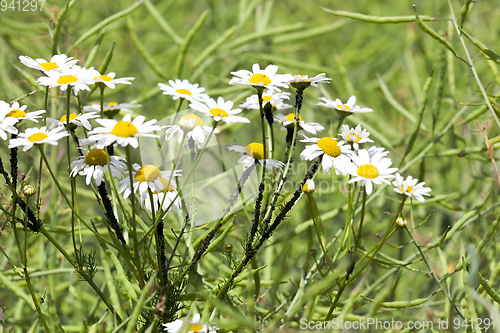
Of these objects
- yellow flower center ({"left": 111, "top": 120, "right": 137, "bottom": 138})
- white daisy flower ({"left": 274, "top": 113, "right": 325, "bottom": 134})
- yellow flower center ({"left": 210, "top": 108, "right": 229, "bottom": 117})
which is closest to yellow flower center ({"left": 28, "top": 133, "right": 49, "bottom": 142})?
yellow flower center ({"left": 111, "top": 120, "right": 137, "bottom": 138})

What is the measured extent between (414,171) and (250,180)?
1029 millimetres

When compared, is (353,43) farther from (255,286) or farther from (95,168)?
(95,168)

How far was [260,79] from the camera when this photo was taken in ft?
1.71

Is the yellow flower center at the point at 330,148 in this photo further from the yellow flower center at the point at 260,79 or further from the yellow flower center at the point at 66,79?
the yellow flower center at the point at 66,79

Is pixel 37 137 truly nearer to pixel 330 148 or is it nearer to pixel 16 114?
pixel 16 114

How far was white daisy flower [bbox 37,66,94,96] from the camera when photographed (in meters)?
0.47

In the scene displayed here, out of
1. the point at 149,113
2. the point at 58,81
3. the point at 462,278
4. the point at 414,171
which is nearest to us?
the point at 58,81

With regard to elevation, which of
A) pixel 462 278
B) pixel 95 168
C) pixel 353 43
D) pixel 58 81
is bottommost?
pixel 462 278

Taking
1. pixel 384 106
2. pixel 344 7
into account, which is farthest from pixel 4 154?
pixel 344 7

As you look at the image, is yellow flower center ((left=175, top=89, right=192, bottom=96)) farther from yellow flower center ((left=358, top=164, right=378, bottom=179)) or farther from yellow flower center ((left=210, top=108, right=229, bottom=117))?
yellow flower center ((left=358, top=164, right=378, bottom=179))

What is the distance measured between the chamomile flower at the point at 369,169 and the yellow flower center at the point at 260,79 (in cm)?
17

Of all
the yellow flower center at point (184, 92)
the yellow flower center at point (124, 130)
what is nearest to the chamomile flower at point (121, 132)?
the yellow flower center at point (124, 130)

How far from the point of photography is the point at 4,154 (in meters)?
1.26

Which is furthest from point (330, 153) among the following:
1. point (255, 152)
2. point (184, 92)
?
point (184, 92)
